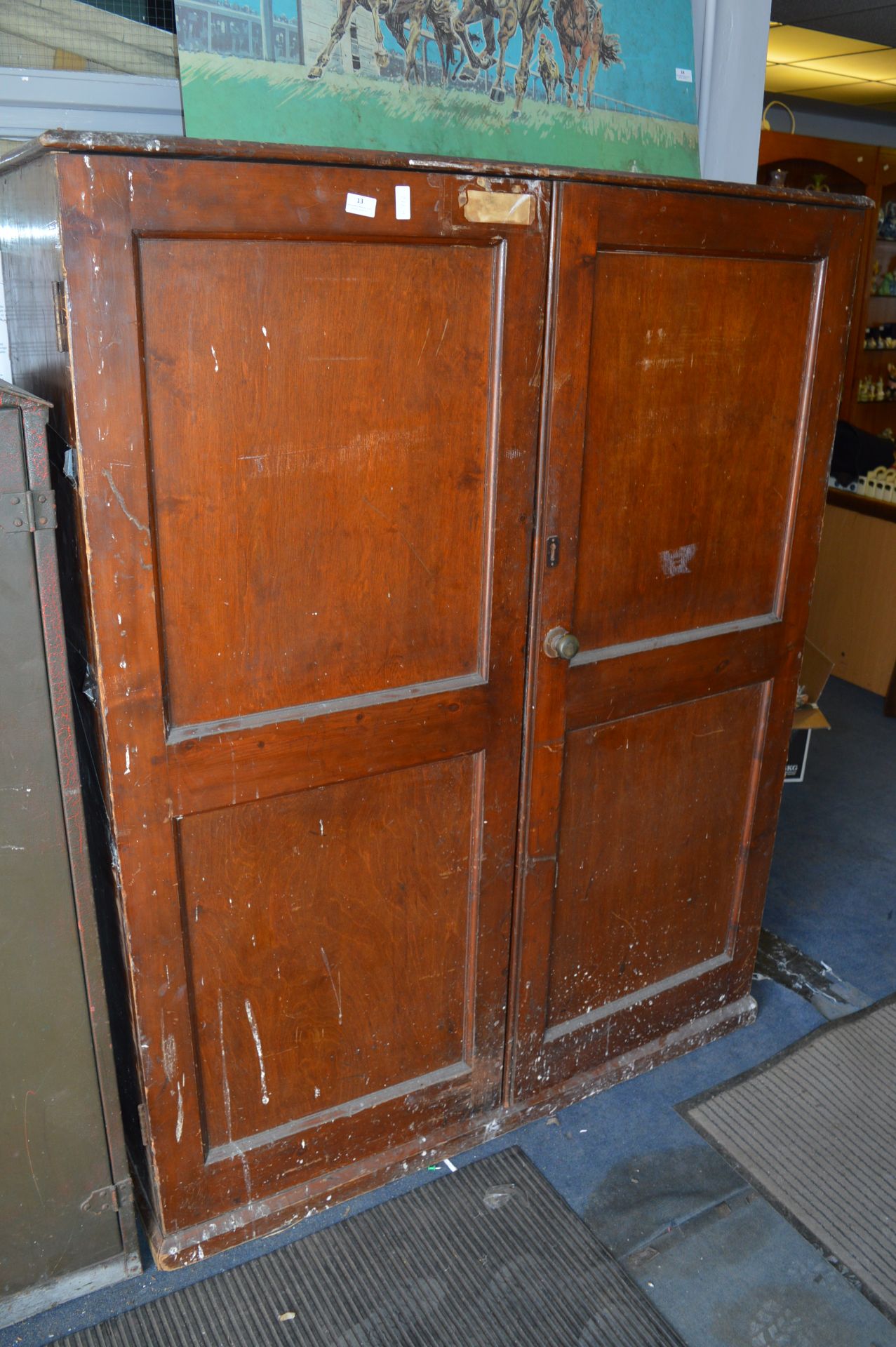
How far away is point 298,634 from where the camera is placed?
1541 millimetres

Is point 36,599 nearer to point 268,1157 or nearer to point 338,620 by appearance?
point 338,620

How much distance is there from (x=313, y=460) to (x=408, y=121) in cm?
69

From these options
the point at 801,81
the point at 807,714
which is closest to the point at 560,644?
the point at 807,714

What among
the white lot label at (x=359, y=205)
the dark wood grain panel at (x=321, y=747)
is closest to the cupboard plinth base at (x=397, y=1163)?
the dark wood grain panel at (x=321, y=747)

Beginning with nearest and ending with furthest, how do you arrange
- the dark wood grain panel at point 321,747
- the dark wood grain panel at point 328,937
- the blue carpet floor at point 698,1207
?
the dark wood grain panel at point 321,747
the dark wood grain panel at point 328,937
the blue carpet floor at point 698,1207

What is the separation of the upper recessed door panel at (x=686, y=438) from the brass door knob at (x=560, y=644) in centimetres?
7

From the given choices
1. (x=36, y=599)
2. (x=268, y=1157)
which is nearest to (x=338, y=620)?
(x=36, y=599)

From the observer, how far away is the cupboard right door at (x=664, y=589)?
66.1 inches

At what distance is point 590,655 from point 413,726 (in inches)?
14.4

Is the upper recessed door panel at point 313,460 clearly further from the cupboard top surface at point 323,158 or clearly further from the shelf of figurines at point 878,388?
the shelf of figurines at point 878,388

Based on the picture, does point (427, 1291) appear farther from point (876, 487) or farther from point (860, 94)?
point (860, 94)

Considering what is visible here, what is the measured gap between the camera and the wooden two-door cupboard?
1.36 m

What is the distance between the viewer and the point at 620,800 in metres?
1.99

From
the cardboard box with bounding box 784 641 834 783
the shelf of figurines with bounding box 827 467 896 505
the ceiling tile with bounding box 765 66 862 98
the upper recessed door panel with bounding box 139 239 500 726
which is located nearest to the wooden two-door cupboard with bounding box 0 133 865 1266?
the upper recessed door panel with bounding box 139 239 500 726
